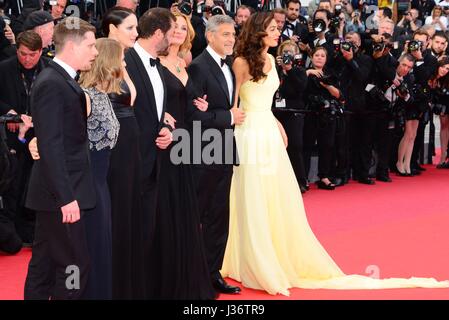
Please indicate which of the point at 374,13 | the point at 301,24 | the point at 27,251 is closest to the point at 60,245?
the point at 27,251

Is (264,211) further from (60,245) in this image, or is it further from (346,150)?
(346,150)

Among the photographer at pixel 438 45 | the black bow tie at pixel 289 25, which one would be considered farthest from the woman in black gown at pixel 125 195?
the photographer at pixel 438 45

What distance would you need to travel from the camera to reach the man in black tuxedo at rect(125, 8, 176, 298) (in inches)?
160

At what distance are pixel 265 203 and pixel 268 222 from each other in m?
0.11

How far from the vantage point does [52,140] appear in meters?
3.38

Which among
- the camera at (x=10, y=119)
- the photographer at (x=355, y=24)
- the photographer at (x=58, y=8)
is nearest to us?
the camera at (x=10, y=119)

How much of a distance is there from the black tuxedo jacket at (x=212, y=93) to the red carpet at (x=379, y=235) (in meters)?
0.94

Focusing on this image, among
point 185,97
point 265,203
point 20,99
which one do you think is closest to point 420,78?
point 20,99

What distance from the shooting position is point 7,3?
8344mm

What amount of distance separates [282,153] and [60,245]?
191 centimetres

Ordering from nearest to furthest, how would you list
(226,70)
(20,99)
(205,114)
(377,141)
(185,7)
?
(205,114) → (226,70) → (20,99) → (185,7) → (377,141)

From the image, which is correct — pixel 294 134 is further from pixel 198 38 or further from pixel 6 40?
pixel 6 40

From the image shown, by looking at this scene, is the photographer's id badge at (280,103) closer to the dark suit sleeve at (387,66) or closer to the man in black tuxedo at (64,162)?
the dark suit sleeve at (387,66)

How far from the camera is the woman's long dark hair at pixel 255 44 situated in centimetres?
496
